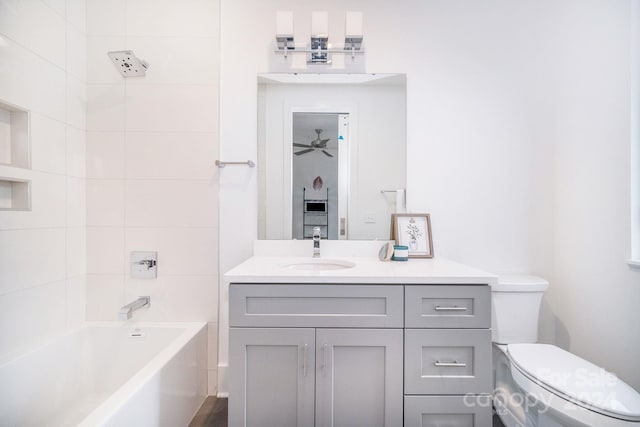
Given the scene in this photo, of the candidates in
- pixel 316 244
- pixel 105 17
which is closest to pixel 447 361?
pixel 316 244

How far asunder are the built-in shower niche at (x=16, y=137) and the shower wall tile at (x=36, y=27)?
0.32m

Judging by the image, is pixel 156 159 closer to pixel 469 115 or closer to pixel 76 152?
pixel 76 152

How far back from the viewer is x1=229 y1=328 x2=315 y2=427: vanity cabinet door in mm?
1130

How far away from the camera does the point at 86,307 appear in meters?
1.66

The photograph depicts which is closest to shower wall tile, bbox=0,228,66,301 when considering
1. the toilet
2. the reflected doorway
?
the reflected doorway

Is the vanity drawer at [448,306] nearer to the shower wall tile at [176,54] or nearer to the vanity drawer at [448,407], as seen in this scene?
the vanity drawer at [448,407]

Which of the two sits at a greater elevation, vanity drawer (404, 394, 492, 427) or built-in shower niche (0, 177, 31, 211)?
built-in shower niche (0, 177, 31, 211)

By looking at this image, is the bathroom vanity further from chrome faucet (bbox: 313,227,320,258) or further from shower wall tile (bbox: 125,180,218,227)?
shower wall tile (bbox: 125,180,218,227)

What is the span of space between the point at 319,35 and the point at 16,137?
153 cm

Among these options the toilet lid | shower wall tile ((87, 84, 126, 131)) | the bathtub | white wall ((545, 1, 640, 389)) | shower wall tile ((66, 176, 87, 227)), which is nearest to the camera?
the toilet lid

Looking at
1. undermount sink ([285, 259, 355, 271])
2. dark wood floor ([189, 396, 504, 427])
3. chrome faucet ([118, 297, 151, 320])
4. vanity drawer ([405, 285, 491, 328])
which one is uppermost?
undermount sink ([285, 259, 355, 271])

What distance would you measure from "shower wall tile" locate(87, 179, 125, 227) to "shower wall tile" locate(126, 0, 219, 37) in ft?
2.93

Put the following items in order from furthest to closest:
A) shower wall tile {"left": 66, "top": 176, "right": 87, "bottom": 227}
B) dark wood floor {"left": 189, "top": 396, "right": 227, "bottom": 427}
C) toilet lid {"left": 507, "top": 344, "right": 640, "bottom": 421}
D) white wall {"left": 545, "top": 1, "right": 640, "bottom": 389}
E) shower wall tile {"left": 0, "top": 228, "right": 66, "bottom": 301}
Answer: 1. shower wall tile {"left": 66, "top": 176, "right": 87, "bottom": 227}
2. dark wood floor {"left": 189, "top": 396, "right": 227, "bottom": 427}
3. white wall {"left": 545, "top": 1, "right": 640, "bottom": 389}
4. shower wall tile {"left": 0, "top": 228, "right": 66, "bottom": 301}
5. toilet lid {"left": 507, "top": 344, "right": 640, "bottom": 421}

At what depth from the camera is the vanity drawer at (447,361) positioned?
3.69 ft
